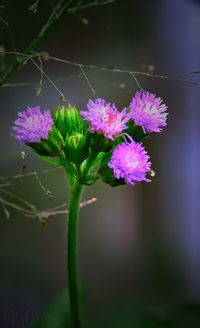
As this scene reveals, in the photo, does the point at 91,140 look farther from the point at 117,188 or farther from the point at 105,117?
the point at 117,188

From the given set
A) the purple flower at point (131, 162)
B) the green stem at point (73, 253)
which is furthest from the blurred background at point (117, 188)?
the purple flower at point (131, 162)

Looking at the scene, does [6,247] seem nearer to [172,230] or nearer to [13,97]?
[13,97]

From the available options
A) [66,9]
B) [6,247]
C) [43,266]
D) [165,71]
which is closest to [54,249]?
[43,266]

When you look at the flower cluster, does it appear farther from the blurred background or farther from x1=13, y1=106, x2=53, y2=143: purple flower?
the blurred background

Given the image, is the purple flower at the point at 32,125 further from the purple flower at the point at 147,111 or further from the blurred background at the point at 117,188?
the blurred background at the point at 117,188

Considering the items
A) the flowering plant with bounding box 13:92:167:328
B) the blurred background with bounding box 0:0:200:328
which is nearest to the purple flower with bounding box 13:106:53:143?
the flowering plant with bounding box 13:92:167:328

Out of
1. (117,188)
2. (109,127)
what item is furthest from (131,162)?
(117,188)
